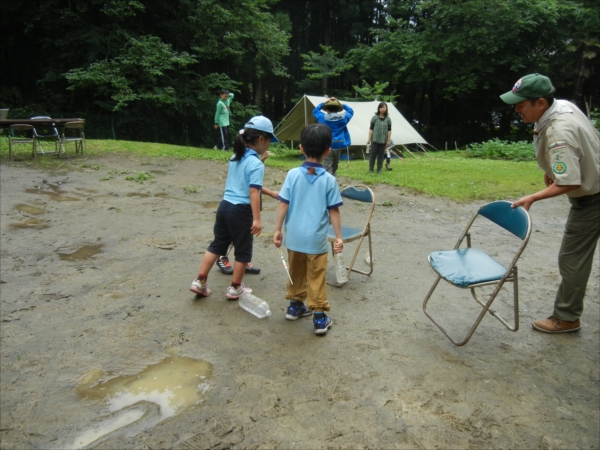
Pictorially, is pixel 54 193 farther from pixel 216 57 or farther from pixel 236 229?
pixel 216 57

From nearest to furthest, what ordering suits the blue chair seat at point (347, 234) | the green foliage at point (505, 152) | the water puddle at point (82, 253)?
1. the blue chair seat at point (347, 234)
2. the water puddle at point (82, 253)
3. the green foliage at point (505, 152)

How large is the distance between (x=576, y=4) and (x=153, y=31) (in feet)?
69.4

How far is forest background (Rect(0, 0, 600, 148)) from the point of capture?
1858cm

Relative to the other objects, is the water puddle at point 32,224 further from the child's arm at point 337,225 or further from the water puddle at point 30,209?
the child's arm at point 337,225

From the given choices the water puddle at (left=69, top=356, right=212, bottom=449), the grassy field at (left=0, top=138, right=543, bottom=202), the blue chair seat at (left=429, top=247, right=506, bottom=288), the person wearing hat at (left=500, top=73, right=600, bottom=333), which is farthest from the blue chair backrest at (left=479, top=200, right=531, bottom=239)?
the grassy field at (left=0, top=138, right=543, bottom=202)

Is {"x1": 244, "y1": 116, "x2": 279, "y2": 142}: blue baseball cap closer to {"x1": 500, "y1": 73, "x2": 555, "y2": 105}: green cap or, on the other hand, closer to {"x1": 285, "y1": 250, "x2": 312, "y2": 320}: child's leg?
{"x1": 285, "y1": 250, "x2": 312, "y2": 320}: child's leg

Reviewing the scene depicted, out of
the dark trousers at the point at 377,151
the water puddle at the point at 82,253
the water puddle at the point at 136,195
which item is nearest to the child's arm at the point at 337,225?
the water puddle at the point at 82,253

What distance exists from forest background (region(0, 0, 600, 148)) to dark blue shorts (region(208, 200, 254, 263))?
1558 cm

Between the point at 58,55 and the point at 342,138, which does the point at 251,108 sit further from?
the point at 342,138

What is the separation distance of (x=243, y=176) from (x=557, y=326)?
109 inches

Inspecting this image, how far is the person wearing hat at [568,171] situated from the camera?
9.92 ft

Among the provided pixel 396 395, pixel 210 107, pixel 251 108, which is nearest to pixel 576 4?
pixel 251 108

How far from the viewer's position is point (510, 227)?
3488mm

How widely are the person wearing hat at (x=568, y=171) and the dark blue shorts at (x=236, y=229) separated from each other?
2.11 metres
